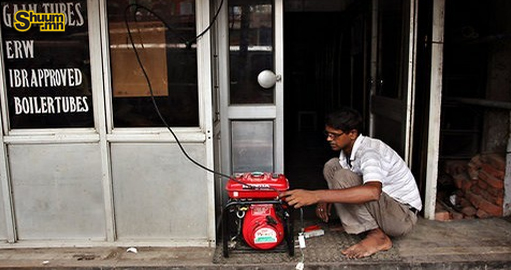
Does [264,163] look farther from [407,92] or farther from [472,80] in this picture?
[472,80]

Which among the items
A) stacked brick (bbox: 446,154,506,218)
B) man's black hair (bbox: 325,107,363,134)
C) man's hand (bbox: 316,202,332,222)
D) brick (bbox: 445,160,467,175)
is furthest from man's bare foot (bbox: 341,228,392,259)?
brick (bbox: 445,160,467,175)

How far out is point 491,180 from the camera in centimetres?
365

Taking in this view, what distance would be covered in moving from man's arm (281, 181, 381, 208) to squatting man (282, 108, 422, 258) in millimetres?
94

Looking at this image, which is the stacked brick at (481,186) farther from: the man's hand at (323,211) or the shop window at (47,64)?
the shop window at (47,64)

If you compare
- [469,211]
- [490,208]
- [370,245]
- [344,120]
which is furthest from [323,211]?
[490,208]

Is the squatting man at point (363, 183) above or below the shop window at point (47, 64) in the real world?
below

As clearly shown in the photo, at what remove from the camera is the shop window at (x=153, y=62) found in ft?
9.83

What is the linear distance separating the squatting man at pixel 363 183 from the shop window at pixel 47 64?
1.71 meters

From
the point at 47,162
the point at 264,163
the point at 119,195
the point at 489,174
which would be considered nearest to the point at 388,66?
the point at 489,174

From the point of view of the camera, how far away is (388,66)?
416 cm

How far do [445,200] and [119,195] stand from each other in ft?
10.1

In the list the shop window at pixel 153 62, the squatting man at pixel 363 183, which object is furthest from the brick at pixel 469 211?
the shop window at pixel 153 62

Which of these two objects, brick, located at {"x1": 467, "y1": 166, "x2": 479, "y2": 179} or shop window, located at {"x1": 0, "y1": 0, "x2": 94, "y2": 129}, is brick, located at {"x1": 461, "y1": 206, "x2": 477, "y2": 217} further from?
shop window, located at {"x1": 0, "y1": 0, "x2": 94, "y2": 129}

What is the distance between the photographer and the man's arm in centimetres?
269
